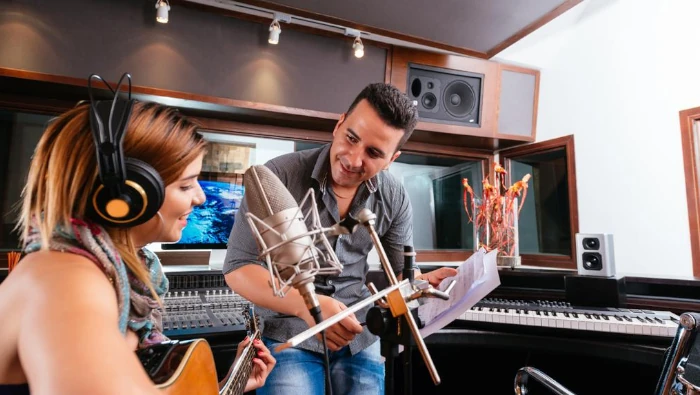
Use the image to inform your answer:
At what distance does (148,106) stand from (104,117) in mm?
135

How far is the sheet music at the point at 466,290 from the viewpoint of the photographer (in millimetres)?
758

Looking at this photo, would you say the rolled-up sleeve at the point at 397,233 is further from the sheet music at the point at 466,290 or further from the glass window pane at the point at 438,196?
the glass window pane at the point at 438,196

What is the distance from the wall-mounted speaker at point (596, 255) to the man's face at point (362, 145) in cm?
142

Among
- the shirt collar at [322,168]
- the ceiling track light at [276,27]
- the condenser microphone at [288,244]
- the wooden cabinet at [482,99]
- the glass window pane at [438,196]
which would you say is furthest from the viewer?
the glass window pane at [438,196]

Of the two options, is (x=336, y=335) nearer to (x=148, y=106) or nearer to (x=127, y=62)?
(x=148, y=106)

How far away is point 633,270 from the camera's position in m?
2.40

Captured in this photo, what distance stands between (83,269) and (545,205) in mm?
3007

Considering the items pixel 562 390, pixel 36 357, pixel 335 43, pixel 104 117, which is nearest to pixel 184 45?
pixel 335 43

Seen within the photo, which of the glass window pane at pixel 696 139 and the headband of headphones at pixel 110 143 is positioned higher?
the glass window pane at pixel 696 139

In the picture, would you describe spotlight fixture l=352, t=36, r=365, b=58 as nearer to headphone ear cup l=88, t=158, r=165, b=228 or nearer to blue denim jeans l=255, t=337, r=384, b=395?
blue denim jeans l=255, t=337, r=384, b=395

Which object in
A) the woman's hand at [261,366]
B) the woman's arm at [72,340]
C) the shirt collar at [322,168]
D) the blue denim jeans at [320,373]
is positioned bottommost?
the blue denim jeans at [320,373]

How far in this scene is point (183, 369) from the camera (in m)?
0.71

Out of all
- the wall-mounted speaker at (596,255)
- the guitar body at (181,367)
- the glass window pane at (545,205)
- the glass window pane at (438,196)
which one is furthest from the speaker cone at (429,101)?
the guitar body at (181,367)

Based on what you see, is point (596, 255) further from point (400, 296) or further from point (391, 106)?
point (400, 296)
